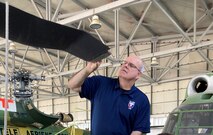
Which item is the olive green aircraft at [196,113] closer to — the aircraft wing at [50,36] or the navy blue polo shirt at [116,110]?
the navy blue polo shirt at [116,110]

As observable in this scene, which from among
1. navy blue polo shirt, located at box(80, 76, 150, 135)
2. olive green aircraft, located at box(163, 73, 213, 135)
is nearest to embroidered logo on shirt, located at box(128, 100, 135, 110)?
navy blue polo shirt, located at box(80, 76, 150, 135)

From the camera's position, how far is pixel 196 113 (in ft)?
33.5

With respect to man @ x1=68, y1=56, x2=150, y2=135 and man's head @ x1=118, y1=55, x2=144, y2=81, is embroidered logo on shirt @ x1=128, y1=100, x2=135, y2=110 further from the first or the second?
man's head @ x1=118, y1=55, x2=144, y2=81

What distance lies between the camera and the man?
4020 millimetres

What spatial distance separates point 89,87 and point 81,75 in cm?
31

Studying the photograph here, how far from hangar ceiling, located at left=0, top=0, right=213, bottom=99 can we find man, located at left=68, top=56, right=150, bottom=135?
10644 mm

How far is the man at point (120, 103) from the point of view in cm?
402

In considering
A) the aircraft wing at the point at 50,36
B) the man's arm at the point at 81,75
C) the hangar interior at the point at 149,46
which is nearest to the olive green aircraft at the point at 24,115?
the man's arm at the point at 81,75

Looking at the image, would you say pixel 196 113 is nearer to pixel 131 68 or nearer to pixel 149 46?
pixel 131 68

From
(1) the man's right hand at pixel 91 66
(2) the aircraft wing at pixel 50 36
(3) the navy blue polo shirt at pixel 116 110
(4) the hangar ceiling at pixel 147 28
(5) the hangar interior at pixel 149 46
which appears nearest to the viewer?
(2) the aircraft wing at pixel 50 36

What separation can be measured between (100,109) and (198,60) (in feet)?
78.5

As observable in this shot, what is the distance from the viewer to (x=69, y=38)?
378 cm

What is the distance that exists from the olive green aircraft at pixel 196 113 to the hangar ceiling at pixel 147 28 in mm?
4996

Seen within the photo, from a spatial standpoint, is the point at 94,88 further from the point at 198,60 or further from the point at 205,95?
the point at 198,60
